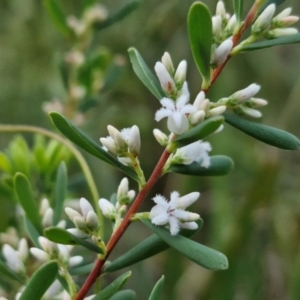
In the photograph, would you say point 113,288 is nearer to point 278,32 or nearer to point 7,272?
point 7,272

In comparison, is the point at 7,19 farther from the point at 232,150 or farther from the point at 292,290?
the point at 292,290

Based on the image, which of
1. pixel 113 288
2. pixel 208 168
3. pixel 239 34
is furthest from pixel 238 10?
pixel 113 288

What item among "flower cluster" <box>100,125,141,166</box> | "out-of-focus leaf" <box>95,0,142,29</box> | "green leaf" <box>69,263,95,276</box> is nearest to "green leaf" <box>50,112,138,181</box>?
"flower cluster" <box>100,125,141,166</box>

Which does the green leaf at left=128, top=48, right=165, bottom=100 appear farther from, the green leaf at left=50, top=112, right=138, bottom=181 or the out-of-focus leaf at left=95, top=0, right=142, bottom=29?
the out-of-focus leaf at left=95, top=0, right=142, bottom=29

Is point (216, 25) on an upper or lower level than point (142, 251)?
upper

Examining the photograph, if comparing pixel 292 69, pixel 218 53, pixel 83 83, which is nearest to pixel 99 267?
pixel 218 53
